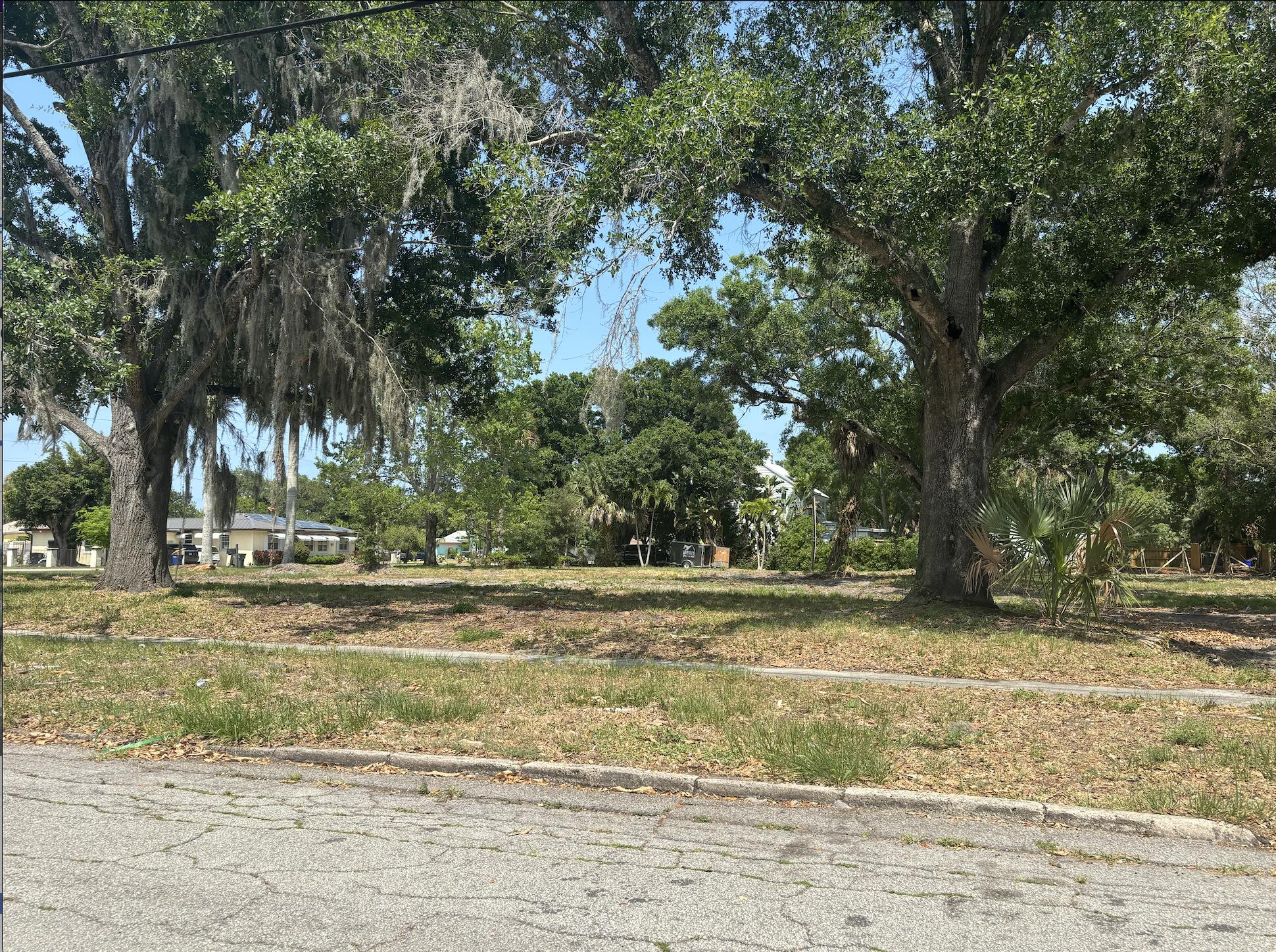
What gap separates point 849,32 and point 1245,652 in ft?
31.8

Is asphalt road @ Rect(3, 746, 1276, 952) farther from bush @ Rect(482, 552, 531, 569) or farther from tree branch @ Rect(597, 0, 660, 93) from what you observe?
bush @ Rect(482, 552, 531, 569)

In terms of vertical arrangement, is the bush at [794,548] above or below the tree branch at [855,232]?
below

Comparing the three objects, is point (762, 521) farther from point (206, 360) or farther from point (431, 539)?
point (206, 360)

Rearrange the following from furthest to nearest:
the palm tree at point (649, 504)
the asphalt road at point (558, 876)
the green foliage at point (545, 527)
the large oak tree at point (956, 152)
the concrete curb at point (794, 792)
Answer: the palm tree at point (649, 504) → the green foliage at point (545, 527) → the large oak tree at point (956, 152) → the concrete curb at point (794, 792) → the asphalt road at point (558, 876)

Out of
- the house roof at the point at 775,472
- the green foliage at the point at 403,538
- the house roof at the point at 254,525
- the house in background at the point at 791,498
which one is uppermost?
the house roof at the point at 775,472

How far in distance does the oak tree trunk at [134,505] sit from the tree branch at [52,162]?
3732 mm

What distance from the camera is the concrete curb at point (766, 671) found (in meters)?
9.27

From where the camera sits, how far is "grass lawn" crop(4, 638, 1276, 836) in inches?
254

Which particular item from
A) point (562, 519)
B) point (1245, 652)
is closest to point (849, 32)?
point (1245, 652)

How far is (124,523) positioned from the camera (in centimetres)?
1802

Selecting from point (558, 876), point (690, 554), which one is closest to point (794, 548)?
point (690, 554)

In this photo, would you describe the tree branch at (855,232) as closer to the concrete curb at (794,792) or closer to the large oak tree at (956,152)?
the large oak tree at (956,152)

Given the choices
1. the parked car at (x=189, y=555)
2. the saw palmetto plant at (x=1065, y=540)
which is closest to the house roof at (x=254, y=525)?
the parked car at (x=189, y=555)

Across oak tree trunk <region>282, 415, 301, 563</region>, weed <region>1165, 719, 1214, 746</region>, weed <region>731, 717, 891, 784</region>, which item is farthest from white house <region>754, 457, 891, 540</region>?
weed <region>731, 717, 891, 784</region>
